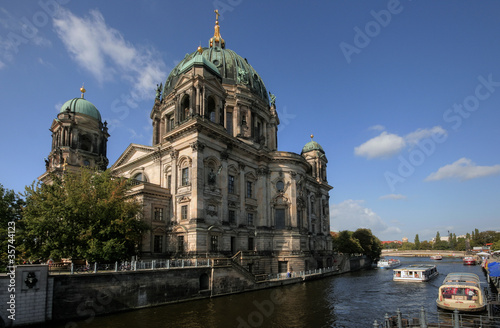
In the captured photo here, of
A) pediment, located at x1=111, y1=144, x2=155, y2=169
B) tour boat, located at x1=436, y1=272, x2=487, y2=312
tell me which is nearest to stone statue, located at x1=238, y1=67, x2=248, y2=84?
pediment, located at x1=111, y1=144, x2=155, y2=169

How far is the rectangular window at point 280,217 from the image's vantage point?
49531 millimetres

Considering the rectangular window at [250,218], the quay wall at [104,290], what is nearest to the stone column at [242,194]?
the rectangular window at [250,218]

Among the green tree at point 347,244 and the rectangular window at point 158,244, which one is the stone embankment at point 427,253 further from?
the rectangular window at point 158,244

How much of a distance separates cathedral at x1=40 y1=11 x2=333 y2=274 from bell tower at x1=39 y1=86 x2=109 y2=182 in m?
0.18

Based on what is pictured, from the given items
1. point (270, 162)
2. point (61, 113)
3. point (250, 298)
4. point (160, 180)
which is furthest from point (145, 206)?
point (61, 113)

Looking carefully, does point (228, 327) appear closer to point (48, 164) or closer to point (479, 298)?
point (479, 298)

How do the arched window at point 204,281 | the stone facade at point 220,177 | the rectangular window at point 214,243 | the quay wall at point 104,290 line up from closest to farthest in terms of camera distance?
the quay wall at point 104,290
the arched window at point 204,281
the rectangular window at point 214,243
the stone facade at point 220,177

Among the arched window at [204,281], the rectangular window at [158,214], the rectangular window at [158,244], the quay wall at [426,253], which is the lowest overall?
the quay wall at [426,253]

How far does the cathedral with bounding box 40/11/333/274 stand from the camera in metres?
38.6

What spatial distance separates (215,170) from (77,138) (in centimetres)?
3228

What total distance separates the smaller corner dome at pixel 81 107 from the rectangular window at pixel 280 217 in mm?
39660

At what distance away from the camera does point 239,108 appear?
55.4 meters

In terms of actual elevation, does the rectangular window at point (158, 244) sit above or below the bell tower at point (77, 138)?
below

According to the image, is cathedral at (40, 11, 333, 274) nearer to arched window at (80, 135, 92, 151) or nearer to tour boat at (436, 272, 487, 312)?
arched window at (80, 135, 92, 151)
